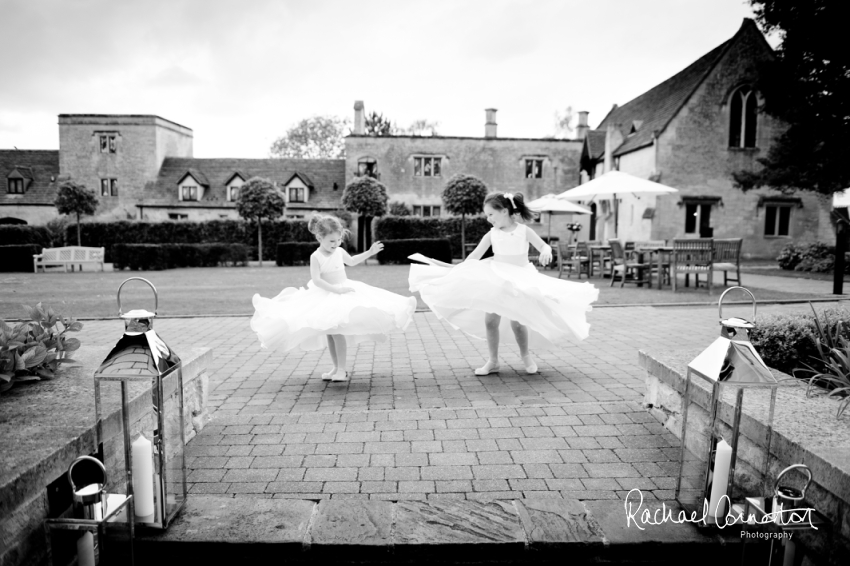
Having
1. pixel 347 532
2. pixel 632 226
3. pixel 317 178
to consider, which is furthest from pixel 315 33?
pixel 317 178

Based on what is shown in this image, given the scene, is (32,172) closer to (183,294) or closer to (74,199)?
(74,199)

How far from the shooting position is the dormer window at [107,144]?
130 ft

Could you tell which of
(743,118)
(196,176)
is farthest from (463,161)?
(196,176)

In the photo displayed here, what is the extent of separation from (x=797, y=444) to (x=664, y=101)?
30473mm

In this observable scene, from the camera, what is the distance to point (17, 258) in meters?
23.3

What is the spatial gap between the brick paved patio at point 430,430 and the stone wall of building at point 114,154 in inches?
1504

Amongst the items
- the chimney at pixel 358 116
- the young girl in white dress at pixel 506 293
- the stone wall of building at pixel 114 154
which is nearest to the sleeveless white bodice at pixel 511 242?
the young girl in white dress at pixel 506 293

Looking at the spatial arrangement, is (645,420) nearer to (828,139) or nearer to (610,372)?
(610,372)

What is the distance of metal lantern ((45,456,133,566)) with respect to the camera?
223 cm

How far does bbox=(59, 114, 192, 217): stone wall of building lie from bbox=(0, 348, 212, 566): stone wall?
41059 millimetres

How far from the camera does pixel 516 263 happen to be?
5.81 metres

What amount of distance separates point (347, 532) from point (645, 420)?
2639 millimetres

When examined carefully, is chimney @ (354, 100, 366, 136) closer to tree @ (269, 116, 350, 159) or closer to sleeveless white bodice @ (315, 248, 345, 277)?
tree @ (269, 116, 350, 159)

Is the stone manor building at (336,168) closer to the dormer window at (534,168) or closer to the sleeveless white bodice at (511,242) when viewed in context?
the dormer window at (534,168)
